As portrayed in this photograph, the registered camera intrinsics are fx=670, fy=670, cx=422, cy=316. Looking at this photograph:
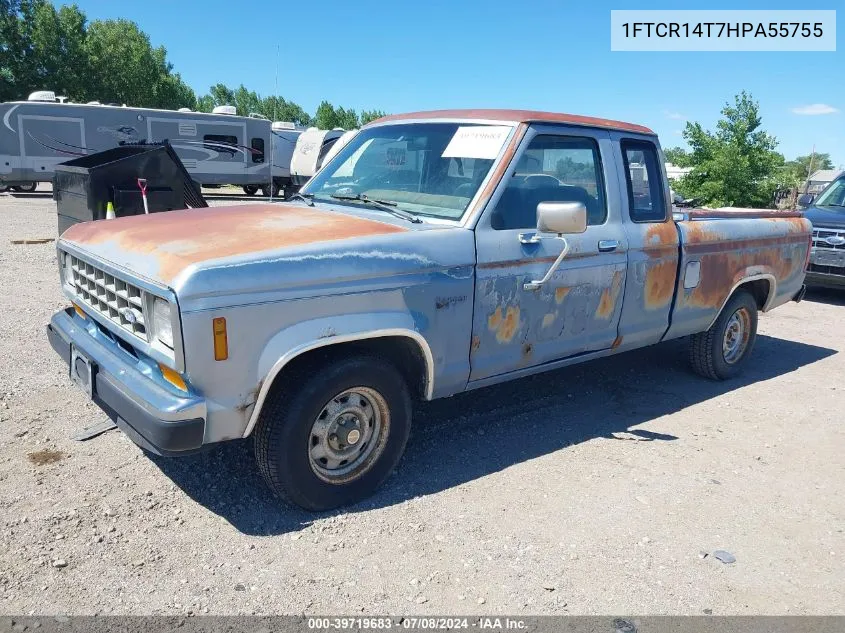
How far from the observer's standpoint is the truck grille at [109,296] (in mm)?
3086

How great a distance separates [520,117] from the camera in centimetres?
405

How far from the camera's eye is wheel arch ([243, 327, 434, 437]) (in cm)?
298

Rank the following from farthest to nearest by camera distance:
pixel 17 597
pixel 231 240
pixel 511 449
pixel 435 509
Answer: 1. pixel 511 449
2. pixel 435 509
3. pixel 231 240
4. pixel 17 597

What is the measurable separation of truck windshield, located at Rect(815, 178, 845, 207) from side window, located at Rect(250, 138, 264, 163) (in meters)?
18.7

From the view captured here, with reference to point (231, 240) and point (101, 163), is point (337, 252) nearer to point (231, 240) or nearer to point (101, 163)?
point (231, 240)

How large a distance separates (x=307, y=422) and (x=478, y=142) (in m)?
1.96

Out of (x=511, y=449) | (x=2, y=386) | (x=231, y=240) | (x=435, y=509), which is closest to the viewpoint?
(x=231, y=240)

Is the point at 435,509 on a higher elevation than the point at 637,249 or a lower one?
lower

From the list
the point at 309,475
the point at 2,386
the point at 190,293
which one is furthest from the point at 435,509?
the point at 2,386

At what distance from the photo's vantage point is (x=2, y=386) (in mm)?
4730

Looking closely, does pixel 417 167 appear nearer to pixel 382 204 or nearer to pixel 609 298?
pixel 382 204

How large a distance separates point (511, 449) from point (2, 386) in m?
3.58

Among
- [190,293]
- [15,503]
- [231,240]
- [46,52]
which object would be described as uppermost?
[46,52]

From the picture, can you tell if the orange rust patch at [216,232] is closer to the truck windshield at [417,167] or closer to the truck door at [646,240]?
the truck windshield at [417,167]
